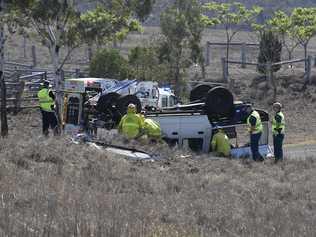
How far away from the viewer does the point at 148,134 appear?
20.1 meters

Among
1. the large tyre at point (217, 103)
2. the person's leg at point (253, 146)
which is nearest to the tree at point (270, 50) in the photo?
the large tyre at point (217, 103)

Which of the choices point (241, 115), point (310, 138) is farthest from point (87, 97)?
point (310, 138)

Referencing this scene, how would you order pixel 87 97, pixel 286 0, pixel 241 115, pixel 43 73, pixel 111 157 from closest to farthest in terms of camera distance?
pixel 111 157
pixel 241 115
pixel 87 97
pixel 43 73
pixel 286 0

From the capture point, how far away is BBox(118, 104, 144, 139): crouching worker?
19859 millimetres

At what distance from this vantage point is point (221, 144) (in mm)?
20625

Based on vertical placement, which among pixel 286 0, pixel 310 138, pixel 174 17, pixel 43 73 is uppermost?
pixel 286 0

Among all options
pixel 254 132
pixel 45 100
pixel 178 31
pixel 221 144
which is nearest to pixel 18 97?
pixel 45 100

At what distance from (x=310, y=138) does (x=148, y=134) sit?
12.0 m

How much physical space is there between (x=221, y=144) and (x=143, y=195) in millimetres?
9456

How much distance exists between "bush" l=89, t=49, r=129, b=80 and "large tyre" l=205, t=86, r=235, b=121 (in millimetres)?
13457

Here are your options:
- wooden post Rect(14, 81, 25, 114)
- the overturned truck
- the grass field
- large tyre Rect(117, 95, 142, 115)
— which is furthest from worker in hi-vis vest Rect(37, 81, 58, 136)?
wooden post Rect(14, 81, 25, 114)

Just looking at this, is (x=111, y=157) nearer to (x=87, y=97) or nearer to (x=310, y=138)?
(x=87, y=97)

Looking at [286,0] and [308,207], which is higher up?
[286,0]

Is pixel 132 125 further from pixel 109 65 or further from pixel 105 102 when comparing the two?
pixel 109 65
